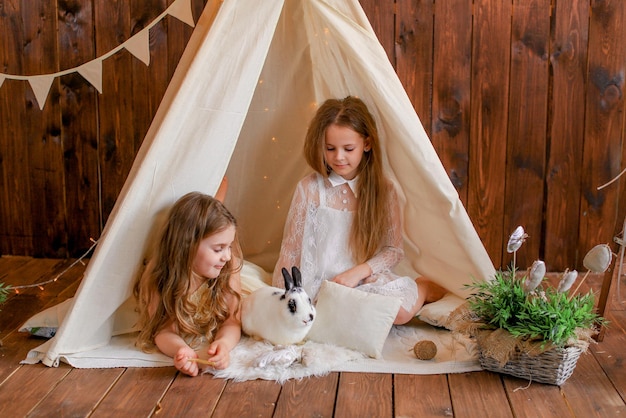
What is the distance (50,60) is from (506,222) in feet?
6.73

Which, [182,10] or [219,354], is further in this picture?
[182,10]

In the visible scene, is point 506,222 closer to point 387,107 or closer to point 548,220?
point 548,220

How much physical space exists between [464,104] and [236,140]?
1169 mm

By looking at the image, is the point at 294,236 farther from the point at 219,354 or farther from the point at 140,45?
the point at 140,45

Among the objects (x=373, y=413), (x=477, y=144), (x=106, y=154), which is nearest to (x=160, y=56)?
(x=106, y=154)

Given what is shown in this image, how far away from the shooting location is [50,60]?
3.60 meters

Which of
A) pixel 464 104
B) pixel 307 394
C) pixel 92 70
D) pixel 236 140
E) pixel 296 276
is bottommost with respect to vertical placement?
pixel 307 394

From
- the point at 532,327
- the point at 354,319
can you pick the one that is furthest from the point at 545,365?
the point at 354,319

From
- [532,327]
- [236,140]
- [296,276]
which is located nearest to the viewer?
[532,327]

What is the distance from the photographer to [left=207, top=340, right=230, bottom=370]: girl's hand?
97.7 inches

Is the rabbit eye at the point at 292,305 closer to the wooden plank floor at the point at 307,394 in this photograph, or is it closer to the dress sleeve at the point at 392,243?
the wooden plank floor at the point at 307,394

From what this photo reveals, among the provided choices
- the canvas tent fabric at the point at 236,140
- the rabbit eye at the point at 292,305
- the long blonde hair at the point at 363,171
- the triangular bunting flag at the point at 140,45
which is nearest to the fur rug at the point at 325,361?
the rabbit eye at the point at 292,305

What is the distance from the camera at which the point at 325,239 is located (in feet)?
9.61

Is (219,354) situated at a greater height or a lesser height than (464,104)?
lesser
